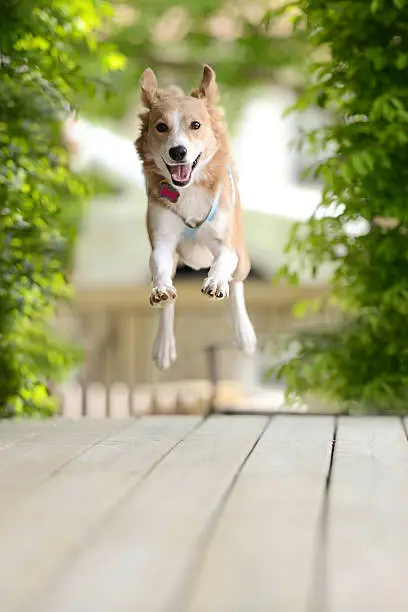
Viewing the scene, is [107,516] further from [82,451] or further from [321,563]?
[82,451]

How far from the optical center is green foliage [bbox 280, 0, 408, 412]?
145 inches

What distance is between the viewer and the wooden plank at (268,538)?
4.36 ft

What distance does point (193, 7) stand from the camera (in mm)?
7195

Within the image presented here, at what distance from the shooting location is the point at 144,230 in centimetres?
788

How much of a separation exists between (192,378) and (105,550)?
6743 mm

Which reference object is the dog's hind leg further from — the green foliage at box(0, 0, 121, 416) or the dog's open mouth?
the green foliage at box(0, 0, 121, 416)

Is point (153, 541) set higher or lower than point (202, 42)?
lower

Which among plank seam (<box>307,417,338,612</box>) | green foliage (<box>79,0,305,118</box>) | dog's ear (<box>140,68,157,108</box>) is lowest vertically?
plank seam (<box>307,417,338,612</box>)

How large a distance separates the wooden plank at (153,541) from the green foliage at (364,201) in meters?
1.25

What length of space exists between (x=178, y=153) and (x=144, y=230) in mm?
5467

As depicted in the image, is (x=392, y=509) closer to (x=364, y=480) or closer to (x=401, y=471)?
(x=364, y=480)

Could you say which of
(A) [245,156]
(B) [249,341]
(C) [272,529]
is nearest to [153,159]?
(B) [249,341]

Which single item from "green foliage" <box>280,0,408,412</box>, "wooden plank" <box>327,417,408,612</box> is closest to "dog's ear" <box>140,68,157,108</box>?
"wooden plank" <box>327,417,408,612</box>

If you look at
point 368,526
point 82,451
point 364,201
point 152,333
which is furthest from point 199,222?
point 152,333
